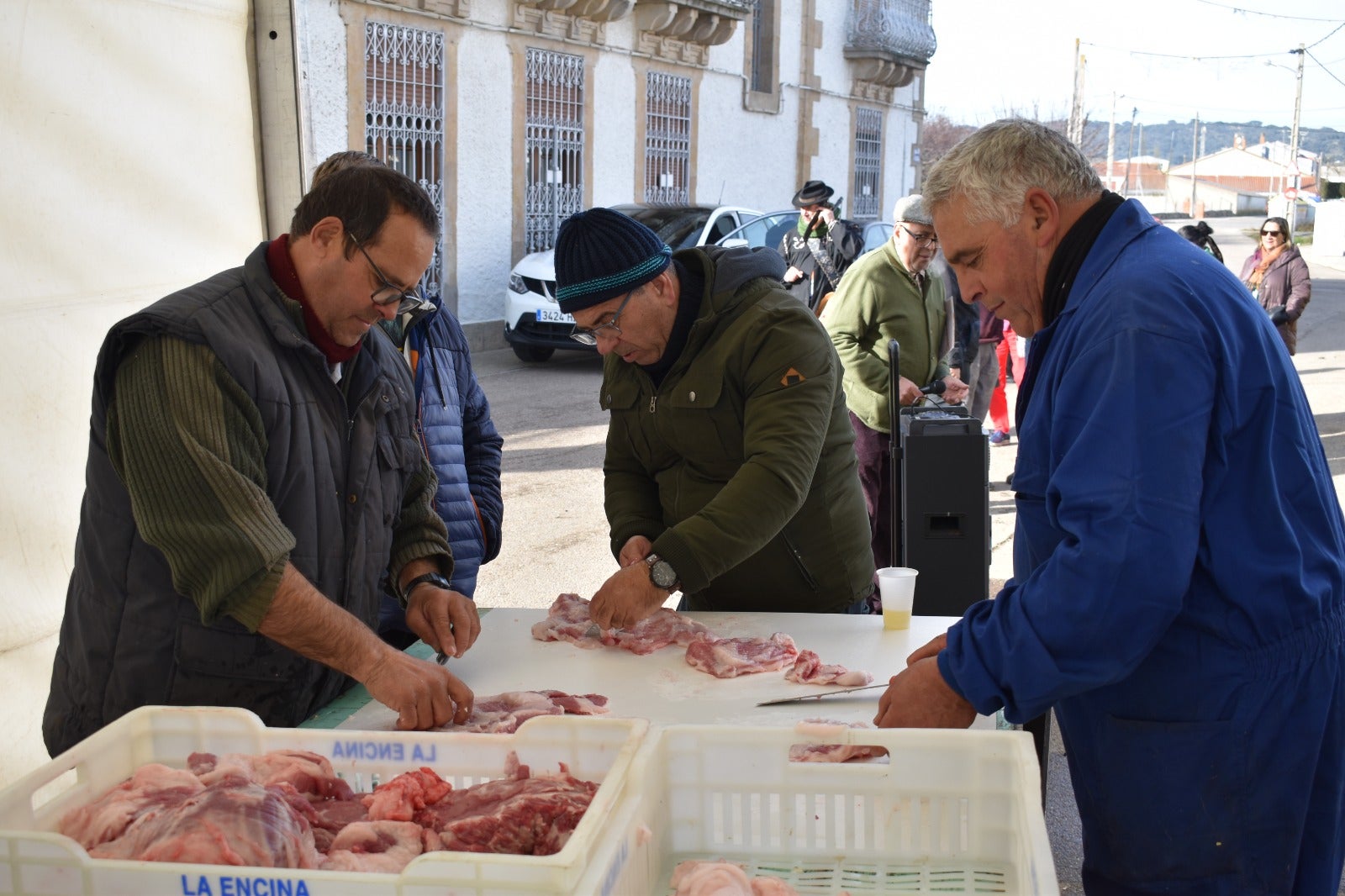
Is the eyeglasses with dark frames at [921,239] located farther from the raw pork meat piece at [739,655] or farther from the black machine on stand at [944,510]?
the raw pork meat piece at [739,655]

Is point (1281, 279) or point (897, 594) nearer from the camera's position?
point (897, 594)

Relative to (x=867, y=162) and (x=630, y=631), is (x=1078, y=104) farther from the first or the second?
(x=630, y=631)

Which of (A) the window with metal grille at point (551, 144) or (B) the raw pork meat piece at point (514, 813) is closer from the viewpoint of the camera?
(B) the raw pork meat piece at point (514, 813)

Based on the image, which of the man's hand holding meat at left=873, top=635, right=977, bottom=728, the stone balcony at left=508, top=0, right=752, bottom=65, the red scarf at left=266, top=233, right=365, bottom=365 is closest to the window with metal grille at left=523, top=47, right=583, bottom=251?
the stone balcony at left=508, top=0, right=752, bottom=65

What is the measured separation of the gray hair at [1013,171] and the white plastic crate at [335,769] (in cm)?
112

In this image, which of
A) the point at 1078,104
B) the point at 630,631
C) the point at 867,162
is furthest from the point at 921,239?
the point at 1078,104

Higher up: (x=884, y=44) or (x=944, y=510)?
(x=884, y=44)

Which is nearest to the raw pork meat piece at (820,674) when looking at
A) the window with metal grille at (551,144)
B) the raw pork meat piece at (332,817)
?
the raw pork meat piece at (332,817)

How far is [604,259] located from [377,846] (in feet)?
6.20

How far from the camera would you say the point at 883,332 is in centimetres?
646

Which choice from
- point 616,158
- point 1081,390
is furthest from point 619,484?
point 616,158

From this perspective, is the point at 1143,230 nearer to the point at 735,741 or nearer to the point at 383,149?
the point at 735,741

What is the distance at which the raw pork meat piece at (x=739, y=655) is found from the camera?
3.04 meters

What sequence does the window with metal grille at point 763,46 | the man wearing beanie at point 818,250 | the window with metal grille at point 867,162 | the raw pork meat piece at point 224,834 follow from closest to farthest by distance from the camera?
the raw pork meat piece at point 224,834 < the man wearing beanie at point 818,250 < the window with metal grille at point 763,46 < the window with metal grille at point 867,162
